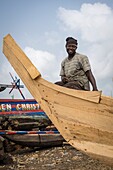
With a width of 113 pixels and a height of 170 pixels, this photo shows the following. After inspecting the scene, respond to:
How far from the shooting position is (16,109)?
9.35 meters

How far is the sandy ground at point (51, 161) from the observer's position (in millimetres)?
6574

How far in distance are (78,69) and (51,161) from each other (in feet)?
12.7

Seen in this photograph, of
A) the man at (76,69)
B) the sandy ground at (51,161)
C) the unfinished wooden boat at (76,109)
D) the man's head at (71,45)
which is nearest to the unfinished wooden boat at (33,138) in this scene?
the sandy ground at (51,161)

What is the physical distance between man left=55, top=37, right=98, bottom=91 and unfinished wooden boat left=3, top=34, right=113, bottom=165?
1.98 ft

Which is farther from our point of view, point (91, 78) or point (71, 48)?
point (71, 48)

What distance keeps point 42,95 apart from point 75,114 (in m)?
0.52

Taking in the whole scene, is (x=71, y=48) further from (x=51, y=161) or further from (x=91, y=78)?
(x=51, y=161)

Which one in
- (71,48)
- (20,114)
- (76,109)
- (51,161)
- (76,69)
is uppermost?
(71,48)

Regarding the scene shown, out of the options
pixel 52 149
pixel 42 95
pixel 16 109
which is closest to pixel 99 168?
pixel 52 149

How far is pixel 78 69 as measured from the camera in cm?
412

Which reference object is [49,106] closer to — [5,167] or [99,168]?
[99,168]

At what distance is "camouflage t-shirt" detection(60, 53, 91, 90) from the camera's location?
4.06 metres

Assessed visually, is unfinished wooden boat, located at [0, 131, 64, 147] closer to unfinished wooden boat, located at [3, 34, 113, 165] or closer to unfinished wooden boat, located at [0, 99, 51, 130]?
unfinished wooden boat, located at [0, 99, 51, 130]

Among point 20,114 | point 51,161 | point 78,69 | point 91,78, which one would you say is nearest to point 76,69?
point 78,69
